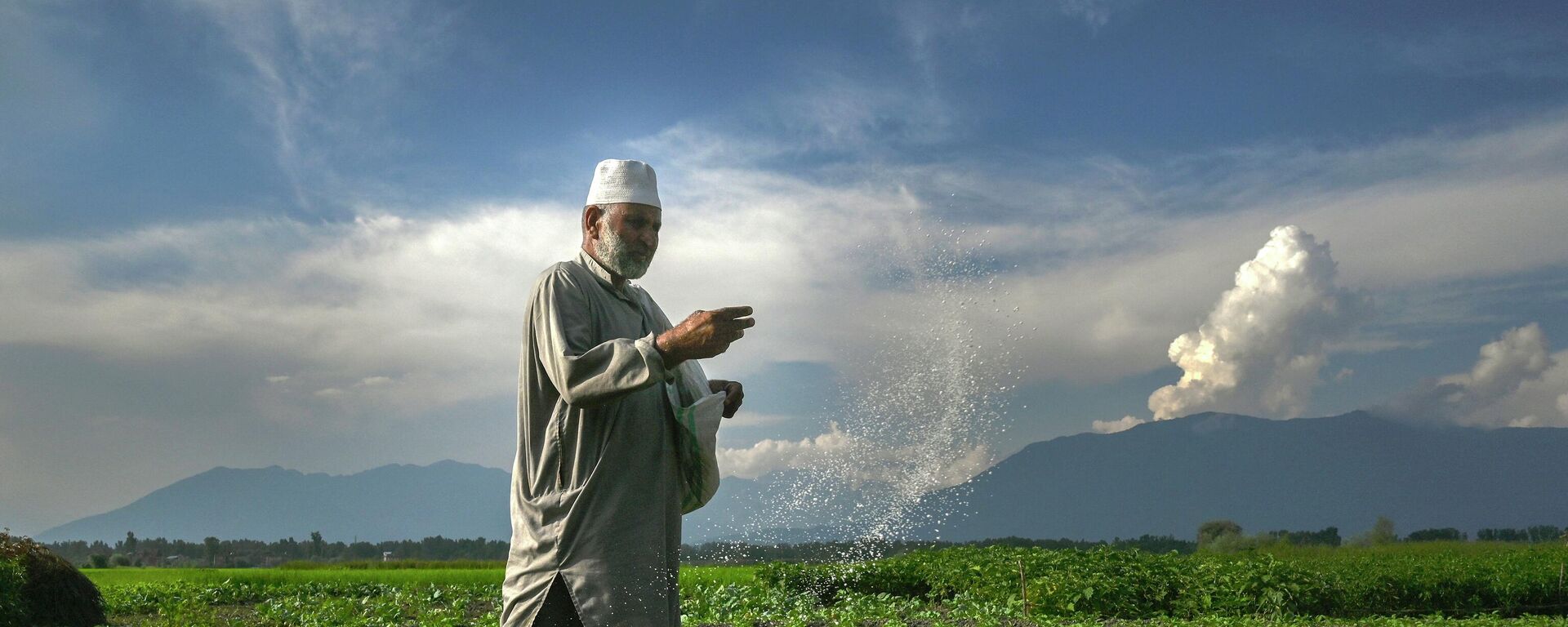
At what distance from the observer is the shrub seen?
30.7 ft

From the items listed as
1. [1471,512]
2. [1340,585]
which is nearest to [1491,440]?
[1471,512]

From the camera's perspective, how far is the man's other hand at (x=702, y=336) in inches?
92.5

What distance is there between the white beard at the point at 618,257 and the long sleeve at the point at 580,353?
15cm

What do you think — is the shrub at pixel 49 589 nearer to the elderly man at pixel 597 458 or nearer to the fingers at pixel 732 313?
the elderly man at pixel 597 458

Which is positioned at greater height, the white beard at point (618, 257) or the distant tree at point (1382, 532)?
the white beard at point (618, 257)

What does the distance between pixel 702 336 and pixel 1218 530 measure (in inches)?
907

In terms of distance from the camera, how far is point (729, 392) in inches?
118

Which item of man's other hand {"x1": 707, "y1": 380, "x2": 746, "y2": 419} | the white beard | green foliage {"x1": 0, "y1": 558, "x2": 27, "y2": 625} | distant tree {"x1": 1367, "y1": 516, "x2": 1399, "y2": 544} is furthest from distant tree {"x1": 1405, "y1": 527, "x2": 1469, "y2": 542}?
green foliage {"x1": 0, "y1": 558, "x2": 27, "y2": 625}

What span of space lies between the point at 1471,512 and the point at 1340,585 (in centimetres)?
18194

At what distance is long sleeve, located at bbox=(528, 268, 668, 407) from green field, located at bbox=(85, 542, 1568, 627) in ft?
18.3

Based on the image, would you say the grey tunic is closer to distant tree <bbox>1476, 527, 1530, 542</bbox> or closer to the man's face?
the man's face

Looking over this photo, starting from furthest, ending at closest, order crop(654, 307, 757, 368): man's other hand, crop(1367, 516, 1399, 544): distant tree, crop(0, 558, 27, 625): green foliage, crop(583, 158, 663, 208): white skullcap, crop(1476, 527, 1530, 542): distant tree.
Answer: crop(1367, 516, 1399, 544): distant tree, crop(1476, 527, 1530, 542): distant tree, crop(0, 558, 27, 625): green foliage, crop(583, 158, 663, 208): white skullcap, crop(654, 307, 757, 368): man's other hand

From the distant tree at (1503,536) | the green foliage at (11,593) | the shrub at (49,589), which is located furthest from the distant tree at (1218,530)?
the green foliage at (11,593)

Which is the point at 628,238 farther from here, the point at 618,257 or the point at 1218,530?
the point at 1218,530
